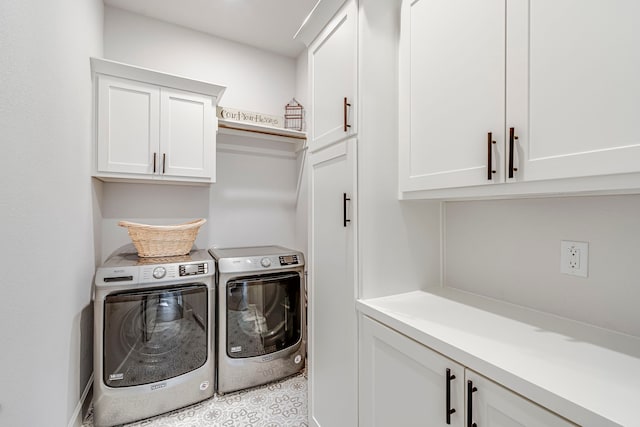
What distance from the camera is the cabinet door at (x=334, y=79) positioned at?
1302mm

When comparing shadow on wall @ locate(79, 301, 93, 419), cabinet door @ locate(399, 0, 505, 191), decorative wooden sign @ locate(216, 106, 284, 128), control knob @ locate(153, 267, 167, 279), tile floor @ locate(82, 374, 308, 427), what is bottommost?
tile floor @ locate(82, 374, 308, 427)

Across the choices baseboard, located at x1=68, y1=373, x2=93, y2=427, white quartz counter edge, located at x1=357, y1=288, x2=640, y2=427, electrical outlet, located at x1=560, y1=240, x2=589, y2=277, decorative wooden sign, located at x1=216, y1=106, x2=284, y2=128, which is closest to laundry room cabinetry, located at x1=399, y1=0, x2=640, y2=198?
electrical outlet, located at x1=560, y1=240, x2=589, y2=277

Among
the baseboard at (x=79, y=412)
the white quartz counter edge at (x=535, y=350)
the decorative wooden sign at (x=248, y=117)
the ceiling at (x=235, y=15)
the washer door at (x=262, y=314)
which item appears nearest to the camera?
the white quartz counter edge at (x=535, y=350)

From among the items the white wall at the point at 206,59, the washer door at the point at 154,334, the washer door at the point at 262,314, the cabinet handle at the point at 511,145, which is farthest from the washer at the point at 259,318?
the cabinet handle at the point at 511,145

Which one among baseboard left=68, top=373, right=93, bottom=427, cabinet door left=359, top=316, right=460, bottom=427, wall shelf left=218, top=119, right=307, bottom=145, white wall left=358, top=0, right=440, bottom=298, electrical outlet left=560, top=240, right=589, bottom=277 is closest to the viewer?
cabinet door left=359, top=316, right=460, bottom=427

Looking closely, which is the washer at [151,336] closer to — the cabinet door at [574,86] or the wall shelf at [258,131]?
the wall shelf at [258,131]

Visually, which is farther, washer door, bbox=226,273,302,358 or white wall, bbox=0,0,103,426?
washer door, bbox=226,273,302,358

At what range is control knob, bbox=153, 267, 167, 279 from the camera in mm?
1822

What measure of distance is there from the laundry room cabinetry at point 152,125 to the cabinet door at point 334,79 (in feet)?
3.33

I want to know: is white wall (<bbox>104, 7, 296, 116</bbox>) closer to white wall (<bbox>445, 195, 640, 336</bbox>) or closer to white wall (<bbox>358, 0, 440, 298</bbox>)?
white wall (<bbox>358, 0, 440, 298</bbox>)

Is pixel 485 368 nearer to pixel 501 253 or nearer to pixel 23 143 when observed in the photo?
pixel 501 253

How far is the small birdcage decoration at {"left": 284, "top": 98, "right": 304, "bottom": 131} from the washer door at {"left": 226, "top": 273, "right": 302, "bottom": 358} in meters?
1.42

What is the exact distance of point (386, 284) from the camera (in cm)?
133

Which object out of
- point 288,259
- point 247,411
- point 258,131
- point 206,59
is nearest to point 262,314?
point 288,259
